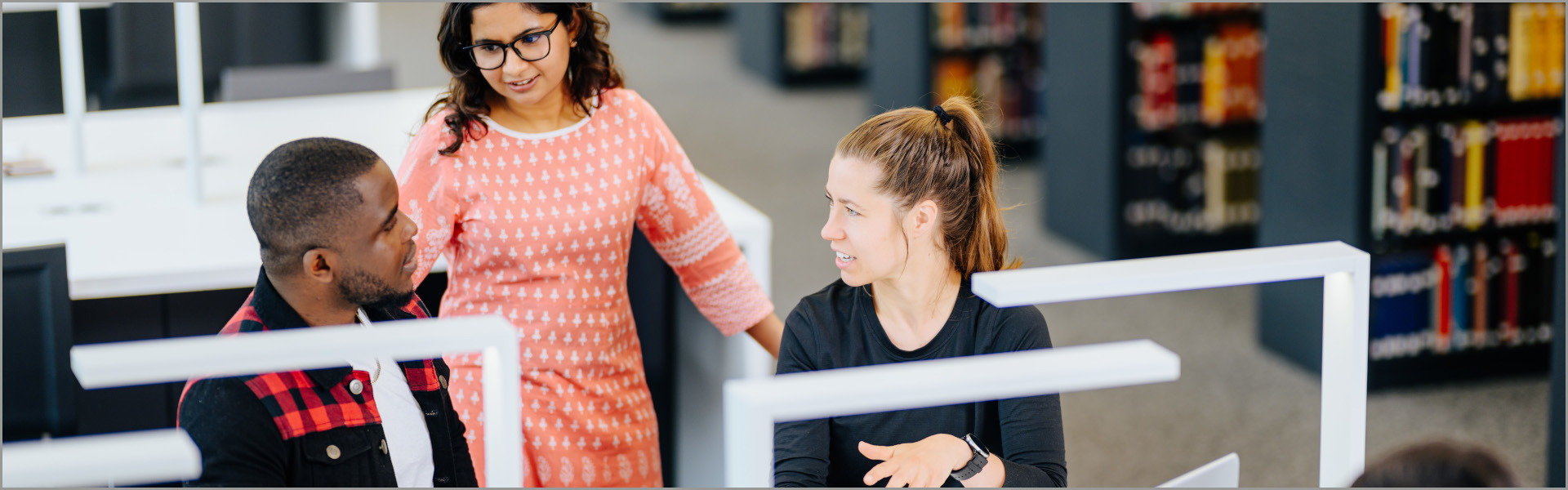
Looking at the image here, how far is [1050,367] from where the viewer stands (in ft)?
2.78

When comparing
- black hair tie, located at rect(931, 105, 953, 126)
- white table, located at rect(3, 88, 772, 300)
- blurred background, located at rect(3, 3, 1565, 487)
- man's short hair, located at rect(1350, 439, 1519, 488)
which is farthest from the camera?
blurred background, located at rect(3, 3, 1565, 487)

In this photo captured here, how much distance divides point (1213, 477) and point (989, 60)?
5.25 m

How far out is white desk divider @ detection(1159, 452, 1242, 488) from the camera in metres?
1.08

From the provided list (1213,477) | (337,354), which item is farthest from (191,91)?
(1213,477)

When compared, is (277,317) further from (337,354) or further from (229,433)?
(337,354)

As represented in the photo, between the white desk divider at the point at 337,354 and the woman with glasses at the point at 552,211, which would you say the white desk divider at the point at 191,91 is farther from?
the white desk divider at the point at 337,354

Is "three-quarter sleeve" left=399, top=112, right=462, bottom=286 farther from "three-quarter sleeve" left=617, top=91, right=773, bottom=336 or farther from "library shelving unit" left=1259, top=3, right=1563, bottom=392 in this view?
"library shelving unit" left=1259, top=3, right=1563, bottom=392

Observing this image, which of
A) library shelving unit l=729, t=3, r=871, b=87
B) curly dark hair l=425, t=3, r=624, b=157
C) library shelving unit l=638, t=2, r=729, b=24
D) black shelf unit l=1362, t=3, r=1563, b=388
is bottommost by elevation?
black shelf unit l=1362, t=3, r=1563, b=388

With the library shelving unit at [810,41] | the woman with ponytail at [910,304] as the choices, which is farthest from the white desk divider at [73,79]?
the library shelving unit at [810,41]

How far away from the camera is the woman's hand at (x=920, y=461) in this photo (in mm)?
1263

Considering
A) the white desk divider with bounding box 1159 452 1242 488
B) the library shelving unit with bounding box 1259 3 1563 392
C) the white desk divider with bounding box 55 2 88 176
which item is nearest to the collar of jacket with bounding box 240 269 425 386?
the white desk divider with bounding box 1159 452 1242 488

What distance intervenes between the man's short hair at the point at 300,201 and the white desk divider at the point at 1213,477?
72cm

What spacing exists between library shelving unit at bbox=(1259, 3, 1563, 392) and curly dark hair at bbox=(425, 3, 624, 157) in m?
2.22

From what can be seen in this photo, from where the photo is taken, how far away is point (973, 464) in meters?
1.36
